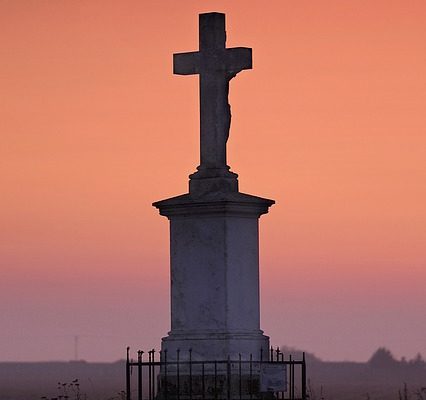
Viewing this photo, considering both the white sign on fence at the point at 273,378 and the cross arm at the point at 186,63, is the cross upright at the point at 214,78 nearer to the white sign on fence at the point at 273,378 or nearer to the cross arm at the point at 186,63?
the cross arm at the point at 186,63

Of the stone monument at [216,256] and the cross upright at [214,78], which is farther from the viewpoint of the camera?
the cross upright at [214,78]

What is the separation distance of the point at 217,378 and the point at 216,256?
162cm

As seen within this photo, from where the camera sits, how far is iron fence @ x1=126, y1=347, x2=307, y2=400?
23.8 m

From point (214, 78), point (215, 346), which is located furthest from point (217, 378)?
point (214, 78)

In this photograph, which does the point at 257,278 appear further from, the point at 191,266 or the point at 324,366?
the point at 324,366

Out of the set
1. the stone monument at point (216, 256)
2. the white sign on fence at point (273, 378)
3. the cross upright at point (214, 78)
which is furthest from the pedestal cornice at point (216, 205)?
the white sign on fence at point (273, 378)

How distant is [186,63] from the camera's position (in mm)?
25219

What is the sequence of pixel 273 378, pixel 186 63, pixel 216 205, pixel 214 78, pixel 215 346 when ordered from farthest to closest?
pixel 186 63 < pixel 214 78 < pixel 216 205 < pixel 215 346 < pixel 273 378

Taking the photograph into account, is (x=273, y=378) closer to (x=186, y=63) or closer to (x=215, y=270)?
(x=215, y=270)

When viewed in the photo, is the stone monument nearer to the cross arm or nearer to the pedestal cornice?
the pedestal cornice

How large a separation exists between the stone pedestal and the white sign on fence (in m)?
0.52

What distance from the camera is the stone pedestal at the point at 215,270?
24.3 m

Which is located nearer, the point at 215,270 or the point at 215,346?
A: the point at 215,346

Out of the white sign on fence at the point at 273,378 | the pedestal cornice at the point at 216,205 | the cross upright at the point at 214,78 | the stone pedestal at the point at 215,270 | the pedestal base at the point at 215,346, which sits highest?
the cross upright at the point at 214,78
